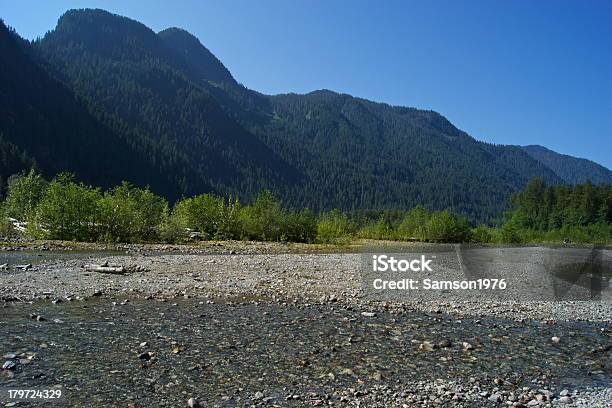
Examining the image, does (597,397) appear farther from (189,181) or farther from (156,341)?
(189,181)

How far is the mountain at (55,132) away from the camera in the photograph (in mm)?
144500

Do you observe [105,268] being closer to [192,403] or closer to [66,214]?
[192,403]

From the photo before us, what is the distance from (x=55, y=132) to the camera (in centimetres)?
15862

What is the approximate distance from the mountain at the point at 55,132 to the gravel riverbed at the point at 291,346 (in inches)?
5144

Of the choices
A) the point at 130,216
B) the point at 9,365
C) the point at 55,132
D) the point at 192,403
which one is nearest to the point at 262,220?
the point at 130,216

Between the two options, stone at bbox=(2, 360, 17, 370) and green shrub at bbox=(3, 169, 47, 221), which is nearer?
stone at bbox=(2, 360, 17, 370)

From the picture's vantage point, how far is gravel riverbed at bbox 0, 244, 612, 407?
746cm

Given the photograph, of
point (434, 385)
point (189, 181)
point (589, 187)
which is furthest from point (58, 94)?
point (434, 385)

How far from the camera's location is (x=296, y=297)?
15.8 metres

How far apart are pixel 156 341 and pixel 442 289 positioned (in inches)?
528

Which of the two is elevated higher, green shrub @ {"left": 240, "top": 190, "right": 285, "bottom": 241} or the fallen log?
green shrub @ {"left": 240, "top": 190, "right": 285, "bottom": 241}

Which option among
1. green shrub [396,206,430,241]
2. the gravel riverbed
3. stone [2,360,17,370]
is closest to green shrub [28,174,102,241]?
the gravel riverbed

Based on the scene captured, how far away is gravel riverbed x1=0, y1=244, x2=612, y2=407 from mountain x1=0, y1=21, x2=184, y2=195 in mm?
130664

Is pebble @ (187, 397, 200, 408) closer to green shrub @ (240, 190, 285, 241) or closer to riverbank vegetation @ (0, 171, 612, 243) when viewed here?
riverbank vegetation @ (0, 171, 612, 243)
